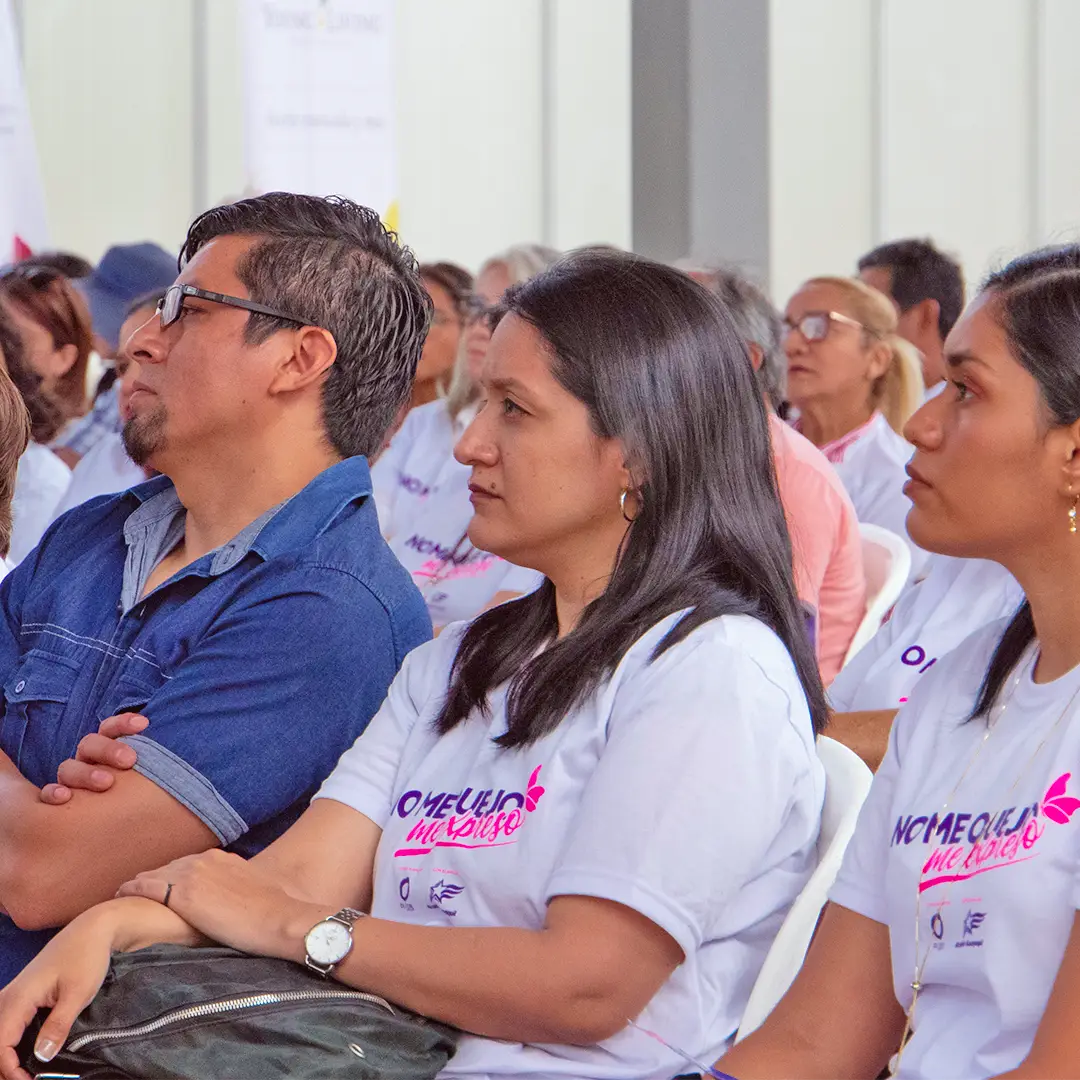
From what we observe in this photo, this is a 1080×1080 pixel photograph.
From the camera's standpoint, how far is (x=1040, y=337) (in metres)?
1.45

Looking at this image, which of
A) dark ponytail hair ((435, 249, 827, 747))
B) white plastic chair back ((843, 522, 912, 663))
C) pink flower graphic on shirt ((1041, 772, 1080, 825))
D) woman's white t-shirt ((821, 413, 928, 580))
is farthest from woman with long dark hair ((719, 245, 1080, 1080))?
woman's white t-shirt ((821, 413, 928, 580))

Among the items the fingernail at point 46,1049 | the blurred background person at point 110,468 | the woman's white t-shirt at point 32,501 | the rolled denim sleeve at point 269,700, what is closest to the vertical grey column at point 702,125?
the blurred background person at point 110,468

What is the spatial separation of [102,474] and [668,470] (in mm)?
2986

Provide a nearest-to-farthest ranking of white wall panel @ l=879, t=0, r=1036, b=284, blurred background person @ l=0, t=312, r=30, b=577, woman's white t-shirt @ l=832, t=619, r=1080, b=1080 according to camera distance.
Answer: woman's white t-shirt @ l=832, t=619, r=1080, b=1080 → blurred background person @ l=0, t=312, r=30, b=577 → white wall panel @ l=879, t=0, r=1036, b=284

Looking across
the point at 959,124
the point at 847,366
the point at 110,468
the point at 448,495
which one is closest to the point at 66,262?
the point at 110,468

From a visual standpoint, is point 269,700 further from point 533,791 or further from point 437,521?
point 437,521

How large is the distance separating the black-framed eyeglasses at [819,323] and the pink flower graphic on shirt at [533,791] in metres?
3.14

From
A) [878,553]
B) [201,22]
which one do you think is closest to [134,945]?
[878,553]

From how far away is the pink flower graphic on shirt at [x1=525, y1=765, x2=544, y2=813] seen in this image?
1564 millimetres

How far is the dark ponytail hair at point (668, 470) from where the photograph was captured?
1.64m

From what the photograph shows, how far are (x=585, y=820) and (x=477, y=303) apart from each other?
3.83m

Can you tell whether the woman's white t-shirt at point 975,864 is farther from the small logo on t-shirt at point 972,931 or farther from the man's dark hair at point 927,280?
the man's dark hair at point 927,280

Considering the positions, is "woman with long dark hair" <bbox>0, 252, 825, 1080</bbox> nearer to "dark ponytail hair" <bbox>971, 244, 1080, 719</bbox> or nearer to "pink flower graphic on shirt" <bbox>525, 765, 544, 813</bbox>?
"pink flower graphic on shirt" <bbox>525, 765, 544, 813</bbox>

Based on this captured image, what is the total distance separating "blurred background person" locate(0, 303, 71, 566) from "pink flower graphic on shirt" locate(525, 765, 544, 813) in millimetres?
2743
